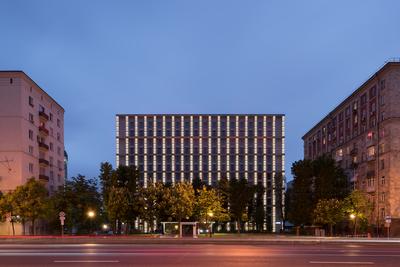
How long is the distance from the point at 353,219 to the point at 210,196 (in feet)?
80.1

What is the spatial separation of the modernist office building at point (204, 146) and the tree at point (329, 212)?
79111mm

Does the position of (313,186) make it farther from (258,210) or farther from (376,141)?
(258,210)

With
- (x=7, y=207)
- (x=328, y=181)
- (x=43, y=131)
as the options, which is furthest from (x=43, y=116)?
(x=328, y=181)

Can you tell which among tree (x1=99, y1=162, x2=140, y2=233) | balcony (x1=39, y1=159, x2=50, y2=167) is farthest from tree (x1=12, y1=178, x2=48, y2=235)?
balcony (x1=39, y1=159, x2=50, y2=167)

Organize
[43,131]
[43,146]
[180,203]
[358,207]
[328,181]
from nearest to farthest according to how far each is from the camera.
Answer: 1. [180,203]
2. [358,207]
3. [328,181]
4. [43,146]
5. [43,131]

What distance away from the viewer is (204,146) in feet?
520

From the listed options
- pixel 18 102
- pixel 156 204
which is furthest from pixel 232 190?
pixel 18 102

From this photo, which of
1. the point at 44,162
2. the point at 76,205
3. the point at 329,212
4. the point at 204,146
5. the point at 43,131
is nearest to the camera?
the point at 76,205

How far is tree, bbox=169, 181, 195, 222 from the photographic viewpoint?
6897cm

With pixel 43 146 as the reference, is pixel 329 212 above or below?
below

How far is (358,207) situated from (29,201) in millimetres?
50795

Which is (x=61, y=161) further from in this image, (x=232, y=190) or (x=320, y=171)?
(x=320, y=171)

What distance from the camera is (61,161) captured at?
3920 inches

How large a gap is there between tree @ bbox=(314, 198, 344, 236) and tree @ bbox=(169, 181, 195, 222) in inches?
874
